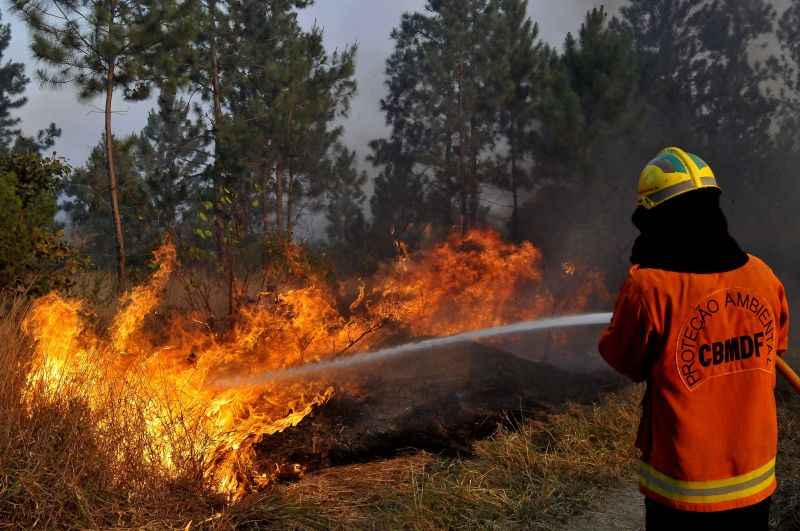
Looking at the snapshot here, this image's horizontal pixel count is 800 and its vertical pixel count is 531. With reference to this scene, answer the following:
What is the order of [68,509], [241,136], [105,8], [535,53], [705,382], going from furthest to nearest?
1. [535,53]
2. [241,136]
3. [105,8]
4. [68,509]
5. [705,382]

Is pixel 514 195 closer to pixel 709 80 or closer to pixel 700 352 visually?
pixel 709 80

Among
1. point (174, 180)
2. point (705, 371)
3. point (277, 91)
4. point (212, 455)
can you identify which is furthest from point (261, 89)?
point (705, 371)

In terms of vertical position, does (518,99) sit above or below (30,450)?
above

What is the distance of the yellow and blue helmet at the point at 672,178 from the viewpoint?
6.95ft

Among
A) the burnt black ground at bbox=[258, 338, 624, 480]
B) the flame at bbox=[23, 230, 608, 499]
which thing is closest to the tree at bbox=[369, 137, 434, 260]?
the flame at bbox=[23, 230, 608, 499]

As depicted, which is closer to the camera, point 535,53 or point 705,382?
point 705,382

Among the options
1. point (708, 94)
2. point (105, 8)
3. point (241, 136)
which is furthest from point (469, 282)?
point (708, 94)

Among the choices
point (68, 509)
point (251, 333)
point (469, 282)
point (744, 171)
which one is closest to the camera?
point (68, 509)

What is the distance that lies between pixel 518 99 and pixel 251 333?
1713cm

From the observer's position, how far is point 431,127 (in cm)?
2505

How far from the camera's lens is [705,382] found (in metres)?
2.05

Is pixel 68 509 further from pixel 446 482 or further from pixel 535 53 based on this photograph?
pixel 535 53

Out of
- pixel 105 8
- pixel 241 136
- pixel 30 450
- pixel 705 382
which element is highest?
pixel 105 8

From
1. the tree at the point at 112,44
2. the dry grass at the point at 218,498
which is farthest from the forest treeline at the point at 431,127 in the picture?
the dry grass at the point at 218,498
